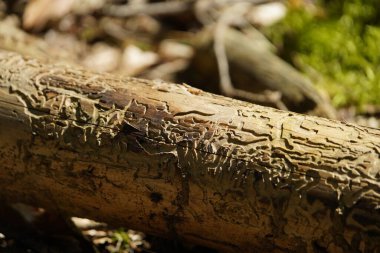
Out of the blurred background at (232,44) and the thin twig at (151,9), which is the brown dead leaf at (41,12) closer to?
the blurred background at (232,44)

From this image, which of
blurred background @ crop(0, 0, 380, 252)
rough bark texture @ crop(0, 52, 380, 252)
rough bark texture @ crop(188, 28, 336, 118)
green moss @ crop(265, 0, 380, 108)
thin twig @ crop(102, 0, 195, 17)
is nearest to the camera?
rough bark texture @ crop(0, 52, 380, 252)

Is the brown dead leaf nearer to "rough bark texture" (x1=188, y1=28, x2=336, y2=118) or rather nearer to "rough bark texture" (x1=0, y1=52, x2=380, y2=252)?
"rough bark texture" (x1=188, y1=28, x2=336, y2=118)

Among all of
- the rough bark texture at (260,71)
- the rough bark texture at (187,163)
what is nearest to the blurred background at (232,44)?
the rough bark texture at (260,71)

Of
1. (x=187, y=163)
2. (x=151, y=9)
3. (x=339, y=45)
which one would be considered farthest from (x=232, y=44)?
(x=187, y=163)

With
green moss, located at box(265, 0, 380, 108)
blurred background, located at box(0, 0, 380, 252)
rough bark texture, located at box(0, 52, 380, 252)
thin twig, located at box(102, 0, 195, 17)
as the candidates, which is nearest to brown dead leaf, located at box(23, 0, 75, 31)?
blurred background, located at box(0, 0, 380, 252)

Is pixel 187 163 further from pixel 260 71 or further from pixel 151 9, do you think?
pixel 151 9

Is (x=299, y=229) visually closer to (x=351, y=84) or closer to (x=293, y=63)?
(x=351, y=84)
